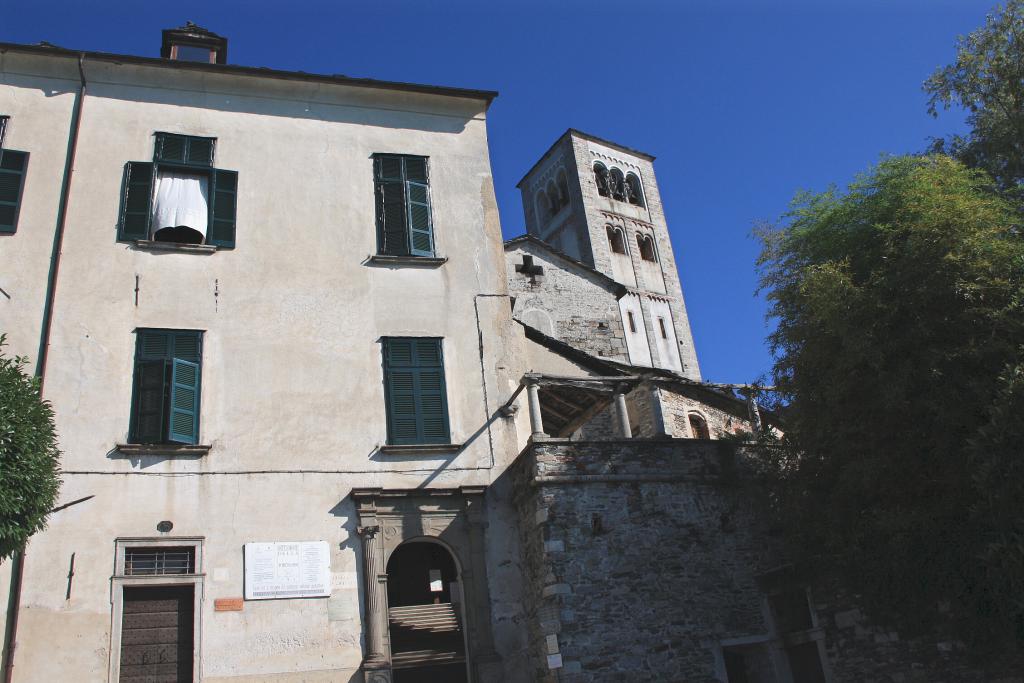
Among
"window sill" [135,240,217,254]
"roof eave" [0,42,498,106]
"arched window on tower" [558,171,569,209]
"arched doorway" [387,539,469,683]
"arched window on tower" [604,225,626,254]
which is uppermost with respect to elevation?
"arched window on tower" [558,171,569,209]

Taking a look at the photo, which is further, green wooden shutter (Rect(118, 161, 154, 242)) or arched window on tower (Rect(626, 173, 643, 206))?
arched window on tower (Rect(626, 173, 643, 206))

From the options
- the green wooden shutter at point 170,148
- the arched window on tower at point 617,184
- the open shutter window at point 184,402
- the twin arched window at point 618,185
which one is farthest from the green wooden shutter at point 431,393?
the arched window on tower at point 617,184

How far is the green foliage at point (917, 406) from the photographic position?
10664mm

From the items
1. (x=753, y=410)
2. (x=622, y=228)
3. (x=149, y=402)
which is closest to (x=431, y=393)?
(x=149, y=402)

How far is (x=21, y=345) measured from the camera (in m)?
12.8

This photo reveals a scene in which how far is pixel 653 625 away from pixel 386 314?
21.4 ft

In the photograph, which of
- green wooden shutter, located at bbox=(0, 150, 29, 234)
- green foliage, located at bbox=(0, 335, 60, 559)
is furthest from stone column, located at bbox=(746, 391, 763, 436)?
green wooden shutter, located at bbox=(0, 150, 29, 234)

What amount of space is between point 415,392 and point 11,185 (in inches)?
288

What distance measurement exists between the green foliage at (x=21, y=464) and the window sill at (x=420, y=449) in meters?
4.64

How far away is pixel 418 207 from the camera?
15586 mm

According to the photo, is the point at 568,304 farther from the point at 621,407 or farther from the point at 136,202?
the point at 136,202

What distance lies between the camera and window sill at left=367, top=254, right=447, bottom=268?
1485cm

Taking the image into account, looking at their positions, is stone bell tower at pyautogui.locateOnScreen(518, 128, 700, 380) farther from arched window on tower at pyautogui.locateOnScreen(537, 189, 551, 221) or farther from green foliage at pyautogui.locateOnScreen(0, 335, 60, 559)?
green foliage at pyautogui.locateOnScreen(0, 335, 60, 559)

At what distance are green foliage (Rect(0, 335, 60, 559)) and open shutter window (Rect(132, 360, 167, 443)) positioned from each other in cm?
195
